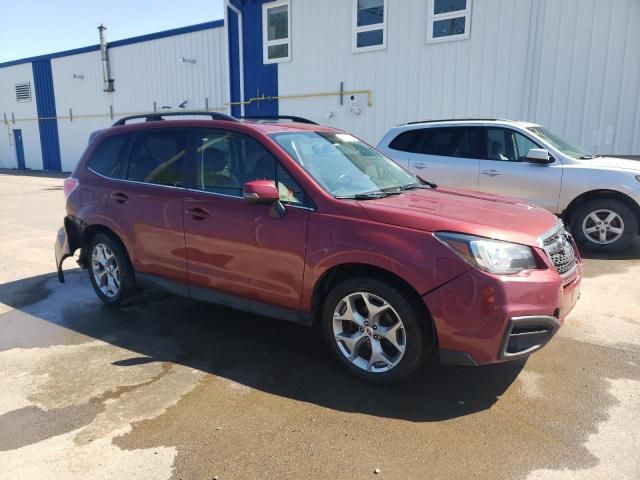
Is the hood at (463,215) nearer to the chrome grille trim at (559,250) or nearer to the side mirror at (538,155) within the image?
the chrome grille trim at (559,250)

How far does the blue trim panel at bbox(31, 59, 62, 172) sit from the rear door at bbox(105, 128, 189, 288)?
79.4 ft

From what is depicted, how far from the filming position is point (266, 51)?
15.4 m

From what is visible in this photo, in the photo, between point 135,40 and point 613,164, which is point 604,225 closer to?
point 613,164

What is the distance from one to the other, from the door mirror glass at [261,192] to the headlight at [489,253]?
1160 mm

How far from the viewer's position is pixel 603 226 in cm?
695

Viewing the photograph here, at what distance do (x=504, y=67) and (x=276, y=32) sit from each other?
22.6 ft

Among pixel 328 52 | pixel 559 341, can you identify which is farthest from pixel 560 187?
pixel 328 52

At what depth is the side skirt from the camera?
3.73m

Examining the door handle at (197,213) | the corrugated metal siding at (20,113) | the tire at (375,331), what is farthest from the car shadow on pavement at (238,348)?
the corrugated metal siding at (20,113)

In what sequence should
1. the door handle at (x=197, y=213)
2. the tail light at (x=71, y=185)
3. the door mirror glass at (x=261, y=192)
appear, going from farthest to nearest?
the tail light at (x=71, y=185), the door handle at (x=197, y=213), the door mirror glass at (x=261, y=192)

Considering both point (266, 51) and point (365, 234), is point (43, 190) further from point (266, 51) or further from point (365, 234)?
point (365, 234)

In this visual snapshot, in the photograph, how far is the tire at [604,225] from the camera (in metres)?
6.82

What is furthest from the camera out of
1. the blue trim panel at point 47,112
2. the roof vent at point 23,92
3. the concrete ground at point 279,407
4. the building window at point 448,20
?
the roof vent at point 23,92

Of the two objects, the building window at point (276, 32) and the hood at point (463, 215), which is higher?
the building window at point (276, 32)
